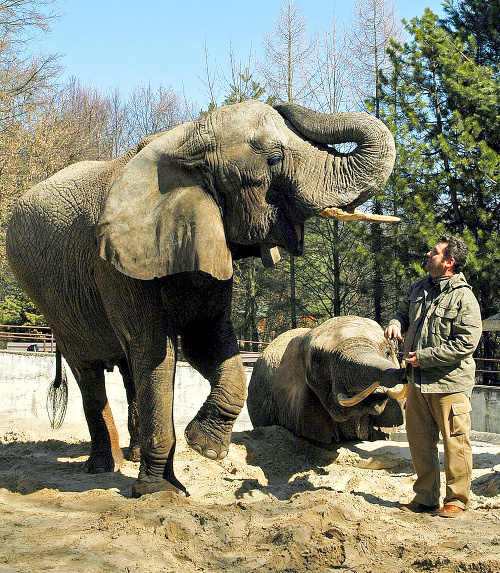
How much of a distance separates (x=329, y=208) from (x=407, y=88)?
16369mm

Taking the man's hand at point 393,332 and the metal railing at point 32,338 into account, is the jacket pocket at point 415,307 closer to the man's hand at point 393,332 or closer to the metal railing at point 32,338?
the man's hand at point 393,332

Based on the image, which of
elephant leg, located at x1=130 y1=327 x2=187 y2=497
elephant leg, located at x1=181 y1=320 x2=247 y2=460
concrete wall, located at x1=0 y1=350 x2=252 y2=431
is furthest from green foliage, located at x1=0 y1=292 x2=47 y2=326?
elephant leg, located at x1=130 y1=327 x2=187 y2=497

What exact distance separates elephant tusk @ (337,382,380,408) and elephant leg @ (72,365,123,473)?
2.55m

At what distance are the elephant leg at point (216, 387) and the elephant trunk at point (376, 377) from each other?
3.24 feet

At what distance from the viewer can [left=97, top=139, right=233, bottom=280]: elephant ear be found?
18.5 feet

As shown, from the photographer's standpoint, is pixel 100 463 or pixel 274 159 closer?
pixel 274 159

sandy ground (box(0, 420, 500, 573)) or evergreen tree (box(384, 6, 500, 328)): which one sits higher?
evergreen tree (box(384, 6, 500, 328))

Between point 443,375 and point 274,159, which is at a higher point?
point 274,159

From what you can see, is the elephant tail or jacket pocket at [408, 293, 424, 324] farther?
the elephant tail

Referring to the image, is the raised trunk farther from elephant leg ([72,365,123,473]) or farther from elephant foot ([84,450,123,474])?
elephant foot ([84,450,123,474])

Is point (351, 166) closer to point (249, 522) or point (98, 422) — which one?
point (249, 522)

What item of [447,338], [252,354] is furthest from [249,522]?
[252,354]

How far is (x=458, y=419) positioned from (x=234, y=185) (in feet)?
7.68

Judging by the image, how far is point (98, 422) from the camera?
815 cm
